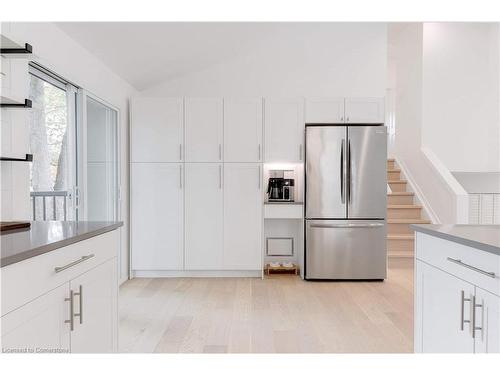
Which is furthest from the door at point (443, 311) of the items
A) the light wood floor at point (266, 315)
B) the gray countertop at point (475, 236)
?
the light wood floor at point (266, 315)

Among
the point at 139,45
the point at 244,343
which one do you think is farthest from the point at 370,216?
the point at 139,45

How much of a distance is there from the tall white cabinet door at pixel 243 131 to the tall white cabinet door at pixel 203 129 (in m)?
0.08

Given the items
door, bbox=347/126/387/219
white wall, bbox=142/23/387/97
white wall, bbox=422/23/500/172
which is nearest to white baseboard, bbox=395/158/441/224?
white wall, bbox=422/23/500/172

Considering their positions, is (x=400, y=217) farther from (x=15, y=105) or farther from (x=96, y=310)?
(x=15, y=105)

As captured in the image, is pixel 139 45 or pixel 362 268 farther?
pixel 362 268

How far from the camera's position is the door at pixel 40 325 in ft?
4.01

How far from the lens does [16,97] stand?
2426mm

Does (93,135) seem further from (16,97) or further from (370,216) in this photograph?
(370,216)

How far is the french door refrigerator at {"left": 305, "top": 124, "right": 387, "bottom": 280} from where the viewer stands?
454cm

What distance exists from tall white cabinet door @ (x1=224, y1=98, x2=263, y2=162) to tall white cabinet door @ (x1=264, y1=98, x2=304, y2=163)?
0.10 m

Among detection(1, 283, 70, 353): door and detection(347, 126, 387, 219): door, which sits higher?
detection(347, 126, 387, 219): door

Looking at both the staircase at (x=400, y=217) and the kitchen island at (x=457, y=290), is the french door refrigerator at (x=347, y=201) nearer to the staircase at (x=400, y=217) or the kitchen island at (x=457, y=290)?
the staircase at (x=400, y=217)

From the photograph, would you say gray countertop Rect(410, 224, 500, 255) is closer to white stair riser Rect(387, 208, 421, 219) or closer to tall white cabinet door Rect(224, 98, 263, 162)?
tall white cabinet door Rect(224, 98, 263, 162)

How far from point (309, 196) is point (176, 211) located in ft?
5.01
